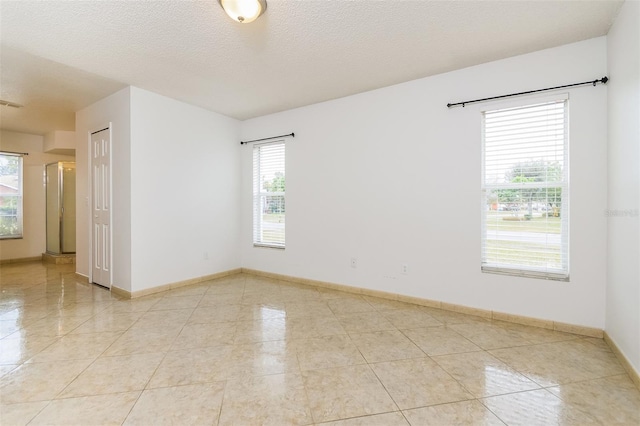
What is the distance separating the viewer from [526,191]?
9.59 feet

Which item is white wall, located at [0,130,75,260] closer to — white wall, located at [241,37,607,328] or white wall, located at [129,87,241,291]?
white wall, located at [129,87,241,291]

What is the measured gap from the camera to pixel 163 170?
407 centimetres

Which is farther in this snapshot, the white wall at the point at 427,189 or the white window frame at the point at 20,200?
the white window frame at the point at 20,200

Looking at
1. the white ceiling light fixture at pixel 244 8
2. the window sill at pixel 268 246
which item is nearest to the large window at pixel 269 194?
the window sill at pixel 268 246

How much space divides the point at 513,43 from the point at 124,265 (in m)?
5.03

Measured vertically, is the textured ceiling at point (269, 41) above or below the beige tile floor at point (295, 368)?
above

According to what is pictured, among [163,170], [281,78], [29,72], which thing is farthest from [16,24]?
[281,78]

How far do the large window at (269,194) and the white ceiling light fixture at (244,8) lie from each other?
255cm

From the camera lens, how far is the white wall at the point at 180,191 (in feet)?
12.5

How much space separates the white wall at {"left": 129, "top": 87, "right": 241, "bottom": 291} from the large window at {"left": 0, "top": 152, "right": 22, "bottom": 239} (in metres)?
4.27

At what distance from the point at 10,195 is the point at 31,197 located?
30cm

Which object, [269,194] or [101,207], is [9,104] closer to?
[101,207]

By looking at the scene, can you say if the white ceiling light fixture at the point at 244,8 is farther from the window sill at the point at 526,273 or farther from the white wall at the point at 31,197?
the white wall at the point at 31,197

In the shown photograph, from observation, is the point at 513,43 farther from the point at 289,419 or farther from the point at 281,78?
the point at 289,419
